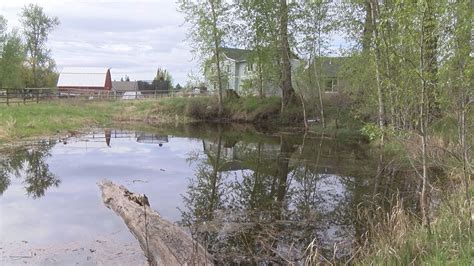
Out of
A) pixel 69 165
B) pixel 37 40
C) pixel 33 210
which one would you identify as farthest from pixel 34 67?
pixel 33 210

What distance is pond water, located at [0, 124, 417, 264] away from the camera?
8930 mm

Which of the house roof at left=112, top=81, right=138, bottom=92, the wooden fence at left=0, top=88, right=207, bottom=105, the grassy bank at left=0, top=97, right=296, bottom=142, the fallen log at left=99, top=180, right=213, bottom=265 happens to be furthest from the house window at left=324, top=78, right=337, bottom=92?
the house roof at left=112, top=81, right=138, bottom=92

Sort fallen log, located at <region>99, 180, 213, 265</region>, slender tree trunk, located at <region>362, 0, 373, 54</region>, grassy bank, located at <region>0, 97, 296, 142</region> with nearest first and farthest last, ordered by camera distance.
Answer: fallen log, located at <region>99, 180, 213, 265</region> < slender tree trunk, located at <region>362, 0, 373, 54</region> < grassy bank, located at <region>0, 97, 296, 142</region>

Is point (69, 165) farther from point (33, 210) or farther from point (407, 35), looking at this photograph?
point (407, 35)

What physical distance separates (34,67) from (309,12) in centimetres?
5320

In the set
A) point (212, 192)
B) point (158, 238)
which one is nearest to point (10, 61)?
point (212, 192)

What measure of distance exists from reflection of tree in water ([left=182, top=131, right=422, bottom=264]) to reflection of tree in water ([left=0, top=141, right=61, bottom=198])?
442cm

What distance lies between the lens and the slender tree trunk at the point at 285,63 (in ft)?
116

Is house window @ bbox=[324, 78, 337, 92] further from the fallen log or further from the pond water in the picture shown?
the fallen log

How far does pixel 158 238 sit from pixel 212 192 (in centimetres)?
557

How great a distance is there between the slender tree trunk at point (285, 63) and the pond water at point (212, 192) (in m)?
12.6

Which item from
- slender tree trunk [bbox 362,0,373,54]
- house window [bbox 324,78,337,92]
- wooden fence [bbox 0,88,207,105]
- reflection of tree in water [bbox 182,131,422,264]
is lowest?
reflection of tree in water [bbox 182,131,422,264]

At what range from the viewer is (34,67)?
2849 inches

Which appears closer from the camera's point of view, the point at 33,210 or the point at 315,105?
the point at 33,210
